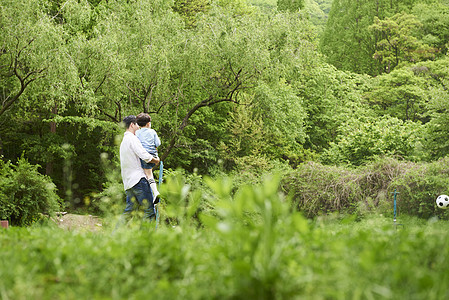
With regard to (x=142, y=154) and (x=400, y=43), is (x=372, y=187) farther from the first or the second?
(x=400, y=43)

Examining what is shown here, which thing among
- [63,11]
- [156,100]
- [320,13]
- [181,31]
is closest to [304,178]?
[156,100]

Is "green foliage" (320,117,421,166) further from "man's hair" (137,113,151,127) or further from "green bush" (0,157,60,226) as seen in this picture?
"man's hair" (137,113,151,127)

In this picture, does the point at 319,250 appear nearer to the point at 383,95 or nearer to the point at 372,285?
the point at 372,285

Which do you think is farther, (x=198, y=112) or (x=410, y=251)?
(x=198, y=112)

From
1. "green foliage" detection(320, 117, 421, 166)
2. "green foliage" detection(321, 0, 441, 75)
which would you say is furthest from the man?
"green foliage" detection(321, 0, 441, 75)

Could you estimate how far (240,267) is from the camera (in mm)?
1298

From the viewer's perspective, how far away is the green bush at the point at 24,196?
7.89m

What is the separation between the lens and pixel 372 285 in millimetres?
1313

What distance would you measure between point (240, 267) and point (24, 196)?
25.3ft

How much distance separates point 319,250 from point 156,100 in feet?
41.5

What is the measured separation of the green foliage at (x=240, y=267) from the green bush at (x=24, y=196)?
6632 millimetres

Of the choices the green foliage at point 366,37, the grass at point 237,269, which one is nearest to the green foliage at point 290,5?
the green foliage at point 366,37

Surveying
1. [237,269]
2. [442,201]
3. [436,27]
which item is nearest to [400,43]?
[436,27]

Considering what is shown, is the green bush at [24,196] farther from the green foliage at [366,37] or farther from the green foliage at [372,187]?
the green foliage at [366,37]
